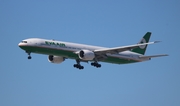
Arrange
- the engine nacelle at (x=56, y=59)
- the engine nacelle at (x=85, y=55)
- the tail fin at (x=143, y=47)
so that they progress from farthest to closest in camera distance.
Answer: the tail fin at (x=143, y=47)
the engine nacelle at (x=56, y=59)
the engine nacelle at (x=85, y=55)

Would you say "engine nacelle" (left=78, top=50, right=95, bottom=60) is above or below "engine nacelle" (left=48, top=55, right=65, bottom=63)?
below

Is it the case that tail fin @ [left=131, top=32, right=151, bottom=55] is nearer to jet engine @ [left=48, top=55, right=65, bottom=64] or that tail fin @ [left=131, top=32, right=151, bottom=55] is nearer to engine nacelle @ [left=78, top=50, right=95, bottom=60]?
engine nacelle @ [left=78, top=50, right=95, bottom=60]

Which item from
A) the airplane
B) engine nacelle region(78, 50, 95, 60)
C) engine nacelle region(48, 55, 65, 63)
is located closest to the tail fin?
the airplane

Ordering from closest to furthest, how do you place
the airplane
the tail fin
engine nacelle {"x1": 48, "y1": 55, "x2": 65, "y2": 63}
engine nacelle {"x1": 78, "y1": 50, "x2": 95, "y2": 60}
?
the airplane
engine nacelle {"x1": 78, "y1": 50, "x2": 95, "y2": 60}
engine nacelle {"x1": 48, "y1": 55, "x2": 65, "y2": 63}
the tail fin

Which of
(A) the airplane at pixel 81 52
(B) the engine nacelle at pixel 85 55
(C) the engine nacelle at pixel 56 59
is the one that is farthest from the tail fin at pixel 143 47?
(C) the engine nacelle at pixel 56 59

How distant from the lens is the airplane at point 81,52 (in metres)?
79.5

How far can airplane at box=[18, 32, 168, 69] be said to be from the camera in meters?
79.5

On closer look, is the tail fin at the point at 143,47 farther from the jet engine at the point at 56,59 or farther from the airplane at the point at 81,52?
the jet engine at the point at 56,59

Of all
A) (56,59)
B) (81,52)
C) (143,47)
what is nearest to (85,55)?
(81,52)

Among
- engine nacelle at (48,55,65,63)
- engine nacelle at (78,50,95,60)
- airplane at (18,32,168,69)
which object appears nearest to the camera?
airplane at (18,32,168,69)

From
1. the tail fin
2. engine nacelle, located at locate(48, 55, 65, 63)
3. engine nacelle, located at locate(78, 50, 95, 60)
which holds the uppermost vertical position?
the tail fin

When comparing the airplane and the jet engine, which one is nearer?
the airplane

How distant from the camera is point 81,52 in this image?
3268 inches

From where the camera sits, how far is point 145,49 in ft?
322
